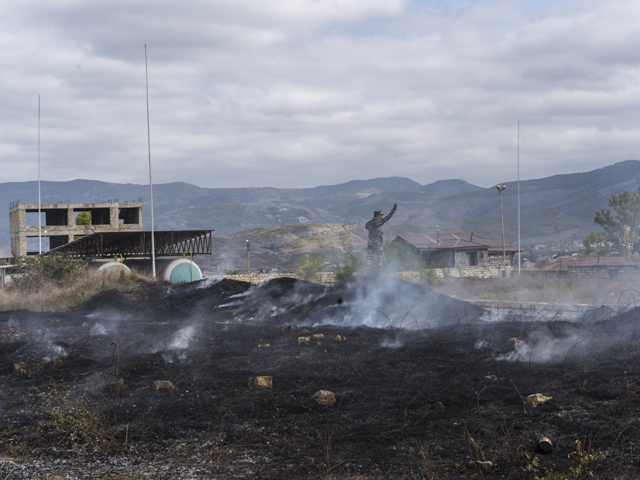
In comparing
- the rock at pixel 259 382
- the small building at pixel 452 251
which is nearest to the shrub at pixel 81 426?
the rock at pixel 259 382

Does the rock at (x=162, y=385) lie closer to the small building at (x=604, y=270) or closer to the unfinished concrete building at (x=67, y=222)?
the small building at (x=604, y=270)

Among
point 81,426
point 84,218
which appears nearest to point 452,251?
point 84,218

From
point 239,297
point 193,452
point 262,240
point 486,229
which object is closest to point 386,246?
point 239,297

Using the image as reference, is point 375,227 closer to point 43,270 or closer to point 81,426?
point 43,270

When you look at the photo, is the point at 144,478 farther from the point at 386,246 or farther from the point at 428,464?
the point at 386,246

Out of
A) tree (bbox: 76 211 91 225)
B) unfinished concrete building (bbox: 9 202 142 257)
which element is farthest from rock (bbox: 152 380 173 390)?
tree (bbox: 76 211 91 225)

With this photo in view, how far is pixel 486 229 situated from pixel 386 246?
156m

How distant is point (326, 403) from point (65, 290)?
676 inches

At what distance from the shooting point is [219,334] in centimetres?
1485

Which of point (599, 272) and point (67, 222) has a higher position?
point (67, 222)

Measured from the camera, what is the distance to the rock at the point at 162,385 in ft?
29.5

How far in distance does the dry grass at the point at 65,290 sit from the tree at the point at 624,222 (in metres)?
52.0

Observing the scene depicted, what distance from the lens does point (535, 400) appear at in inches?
294

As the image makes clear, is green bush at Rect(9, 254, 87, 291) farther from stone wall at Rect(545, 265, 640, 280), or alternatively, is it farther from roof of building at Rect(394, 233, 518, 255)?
roof of building at Rect(394, 233, 518, 255)
